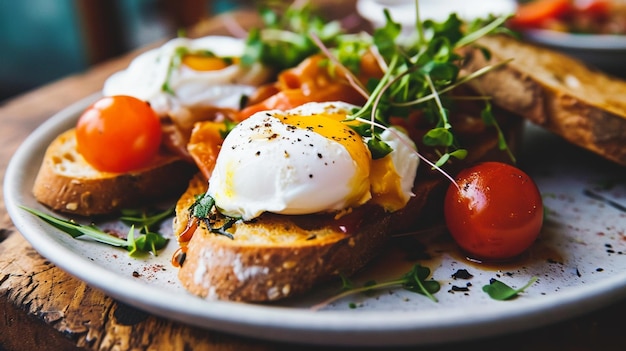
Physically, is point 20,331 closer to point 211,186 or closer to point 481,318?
point 211,186

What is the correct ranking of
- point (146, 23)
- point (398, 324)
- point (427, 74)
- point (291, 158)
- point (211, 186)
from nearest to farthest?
point (398, 324)
point (291, 158)
point (211, 186)
point (427, 74)
point (146, 23)

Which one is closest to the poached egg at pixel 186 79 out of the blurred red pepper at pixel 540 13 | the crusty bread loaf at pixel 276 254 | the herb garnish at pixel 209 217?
the herb garnish at pixel 209 217

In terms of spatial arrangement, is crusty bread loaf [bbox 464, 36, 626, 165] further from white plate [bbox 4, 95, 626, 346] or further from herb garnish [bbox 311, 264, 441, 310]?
herb garnish [bbox 311, 264, 441, 310]

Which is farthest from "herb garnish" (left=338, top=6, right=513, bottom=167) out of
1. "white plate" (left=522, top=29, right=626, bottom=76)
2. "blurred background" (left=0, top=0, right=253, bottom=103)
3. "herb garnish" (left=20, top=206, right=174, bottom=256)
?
"blurred background" (left=0, top=0, right=253, bottom=103)

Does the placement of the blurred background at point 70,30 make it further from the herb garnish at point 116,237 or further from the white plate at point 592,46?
the herb garnish at point 116,237

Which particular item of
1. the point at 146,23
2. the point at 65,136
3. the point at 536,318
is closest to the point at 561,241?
the point at 536,318

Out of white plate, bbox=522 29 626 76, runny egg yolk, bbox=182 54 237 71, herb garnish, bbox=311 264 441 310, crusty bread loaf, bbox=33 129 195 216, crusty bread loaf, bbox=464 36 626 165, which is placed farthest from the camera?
white plate, bbox=522 29 626 76
